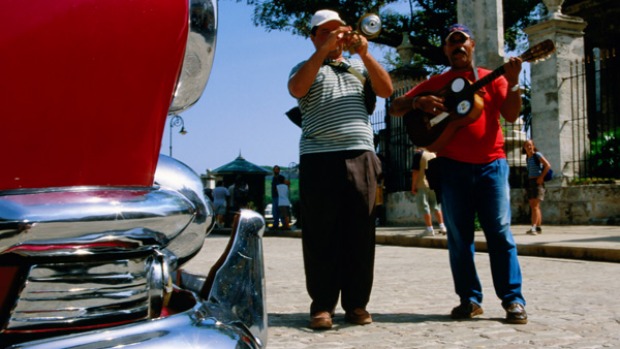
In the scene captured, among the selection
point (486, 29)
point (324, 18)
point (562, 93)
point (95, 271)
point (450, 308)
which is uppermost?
point (486, 29)

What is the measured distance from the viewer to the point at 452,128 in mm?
3750

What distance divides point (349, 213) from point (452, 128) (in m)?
0.78

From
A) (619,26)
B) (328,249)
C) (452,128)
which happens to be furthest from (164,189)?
(619,26)

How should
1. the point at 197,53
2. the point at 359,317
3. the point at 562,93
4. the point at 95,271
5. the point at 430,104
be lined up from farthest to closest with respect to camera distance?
the point at 562,93 → the point at 430,104 → the point at 359,317 → the point at 197,53 → the point at 95,271

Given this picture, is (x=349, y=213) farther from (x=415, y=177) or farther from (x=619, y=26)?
(x=619, y=26)

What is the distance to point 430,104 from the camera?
381 cm

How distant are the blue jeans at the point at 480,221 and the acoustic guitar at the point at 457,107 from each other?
15cm

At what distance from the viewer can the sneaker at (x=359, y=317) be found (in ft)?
11.5

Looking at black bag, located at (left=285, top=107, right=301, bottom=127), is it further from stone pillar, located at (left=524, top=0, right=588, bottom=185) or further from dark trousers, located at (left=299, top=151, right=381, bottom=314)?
stone pillar, located at (left=524, top=0, right=588, bottom=185)

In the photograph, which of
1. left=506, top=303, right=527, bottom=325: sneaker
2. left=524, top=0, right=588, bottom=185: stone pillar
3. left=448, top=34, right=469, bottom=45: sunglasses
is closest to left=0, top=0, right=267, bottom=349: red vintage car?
left=506, top=303, right=527, bottom=325: sneaker

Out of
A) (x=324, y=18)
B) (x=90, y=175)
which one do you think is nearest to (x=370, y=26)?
(x=324, y=18)

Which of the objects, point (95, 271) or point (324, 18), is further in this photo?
point (324, 18)

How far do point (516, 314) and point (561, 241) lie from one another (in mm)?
5326

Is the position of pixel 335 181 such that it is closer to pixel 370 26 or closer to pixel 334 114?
pixel 334 114
